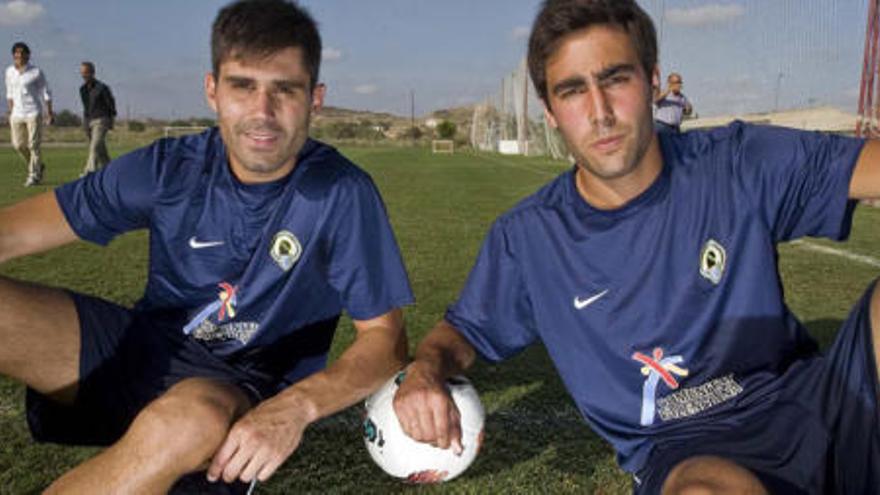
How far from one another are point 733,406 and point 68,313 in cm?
203

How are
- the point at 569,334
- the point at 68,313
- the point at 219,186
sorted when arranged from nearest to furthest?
the point at 569,334, the point at 68,313, the point at 219,186

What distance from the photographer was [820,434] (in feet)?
6.54

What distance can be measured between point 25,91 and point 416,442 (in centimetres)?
1416

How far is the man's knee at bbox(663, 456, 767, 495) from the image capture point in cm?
167

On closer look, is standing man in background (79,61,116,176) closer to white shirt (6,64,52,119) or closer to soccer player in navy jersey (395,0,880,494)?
white shirt (6,64,52,119)

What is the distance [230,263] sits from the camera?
105 inches

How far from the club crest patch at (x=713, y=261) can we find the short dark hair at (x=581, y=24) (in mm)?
586

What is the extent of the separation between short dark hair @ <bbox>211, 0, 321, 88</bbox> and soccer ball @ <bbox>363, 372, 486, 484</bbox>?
43.5 inches

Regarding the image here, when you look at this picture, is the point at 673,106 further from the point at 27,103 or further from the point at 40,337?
the point at 40,337

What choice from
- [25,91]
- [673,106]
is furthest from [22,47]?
[673,106]

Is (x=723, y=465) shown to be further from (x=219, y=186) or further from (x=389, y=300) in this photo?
(x=219, y=186)

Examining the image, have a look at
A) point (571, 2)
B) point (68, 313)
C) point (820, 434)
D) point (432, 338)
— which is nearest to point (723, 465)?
point (820, 434)

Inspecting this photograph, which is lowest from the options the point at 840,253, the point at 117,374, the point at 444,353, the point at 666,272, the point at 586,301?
the point at 840,253

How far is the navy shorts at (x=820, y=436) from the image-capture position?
1935 mm
